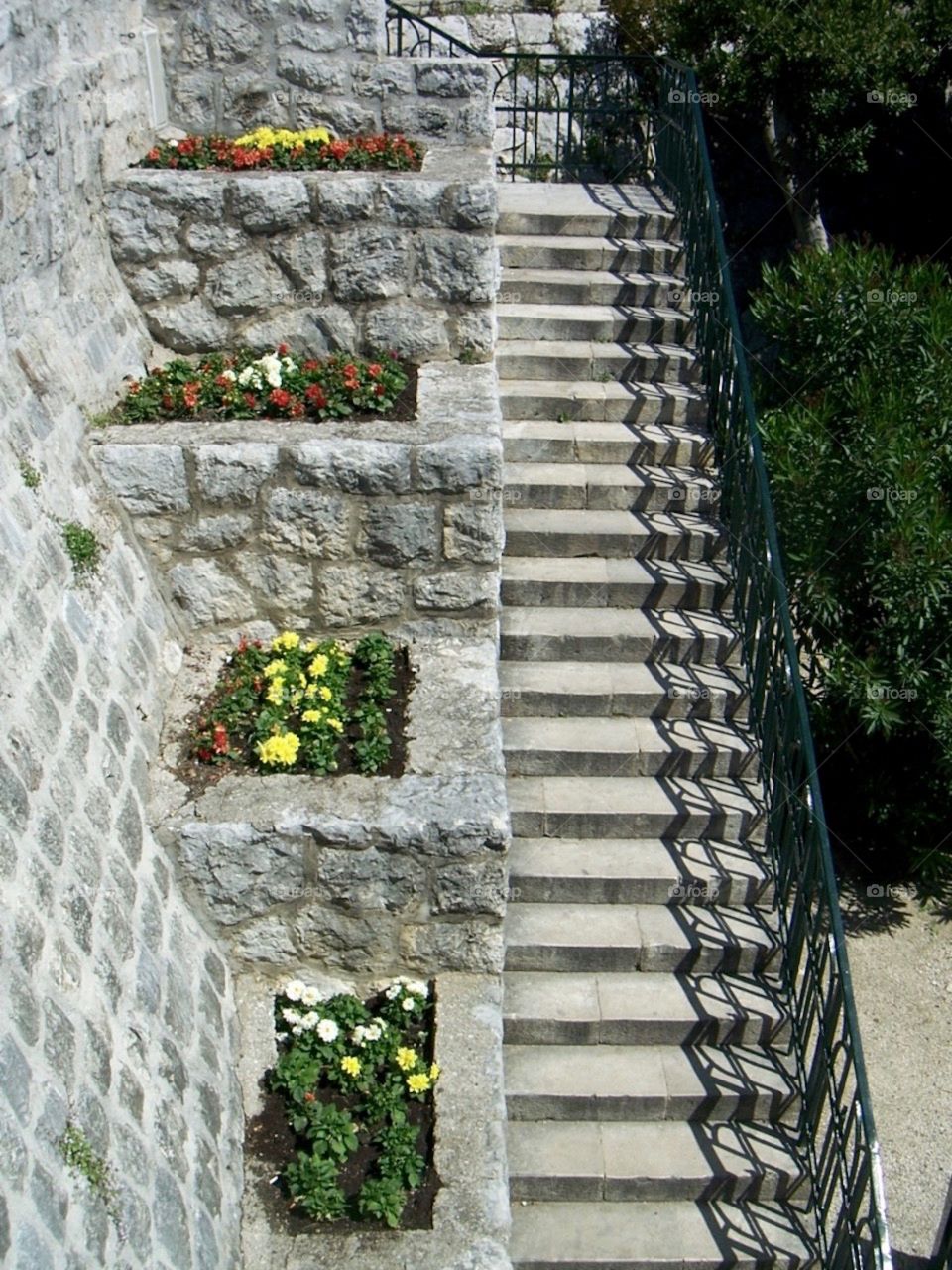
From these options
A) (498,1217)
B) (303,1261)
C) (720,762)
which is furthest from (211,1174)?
(720,762)

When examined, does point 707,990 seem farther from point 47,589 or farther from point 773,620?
point 47,589

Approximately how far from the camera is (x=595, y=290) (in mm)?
7465

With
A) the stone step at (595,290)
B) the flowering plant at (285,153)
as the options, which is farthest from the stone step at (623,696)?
the flowering plant at (285,153)

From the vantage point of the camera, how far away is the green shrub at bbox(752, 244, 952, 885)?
6578 millimetres

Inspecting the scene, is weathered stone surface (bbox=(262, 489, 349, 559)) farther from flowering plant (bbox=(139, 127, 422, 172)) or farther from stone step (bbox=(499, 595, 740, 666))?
flowering plant (bbox=(139, 127, 422, 172))

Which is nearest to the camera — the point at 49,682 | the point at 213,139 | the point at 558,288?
the point at 49,682

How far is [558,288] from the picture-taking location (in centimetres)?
748

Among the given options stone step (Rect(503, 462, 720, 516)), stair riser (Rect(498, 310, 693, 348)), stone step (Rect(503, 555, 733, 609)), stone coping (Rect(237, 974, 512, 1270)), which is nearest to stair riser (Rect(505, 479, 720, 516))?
stone step (Rect(503, 462, 720, 516))

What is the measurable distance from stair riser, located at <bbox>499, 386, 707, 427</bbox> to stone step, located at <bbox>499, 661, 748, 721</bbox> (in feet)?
5.53

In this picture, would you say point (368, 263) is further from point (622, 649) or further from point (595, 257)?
point (622, 649)

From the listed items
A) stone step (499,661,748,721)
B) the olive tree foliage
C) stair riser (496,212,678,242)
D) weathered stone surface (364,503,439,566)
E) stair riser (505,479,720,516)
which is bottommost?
stone step (499,661,748,721)

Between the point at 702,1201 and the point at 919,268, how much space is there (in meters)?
5.67

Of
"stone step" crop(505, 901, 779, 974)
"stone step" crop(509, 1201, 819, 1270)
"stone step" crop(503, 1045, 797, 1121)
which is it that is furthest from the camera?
"stone step" crop(505, 901, 779, 974)

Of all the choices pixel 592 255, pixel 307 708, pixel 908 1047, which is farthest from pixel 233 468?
pixel 908 1047
